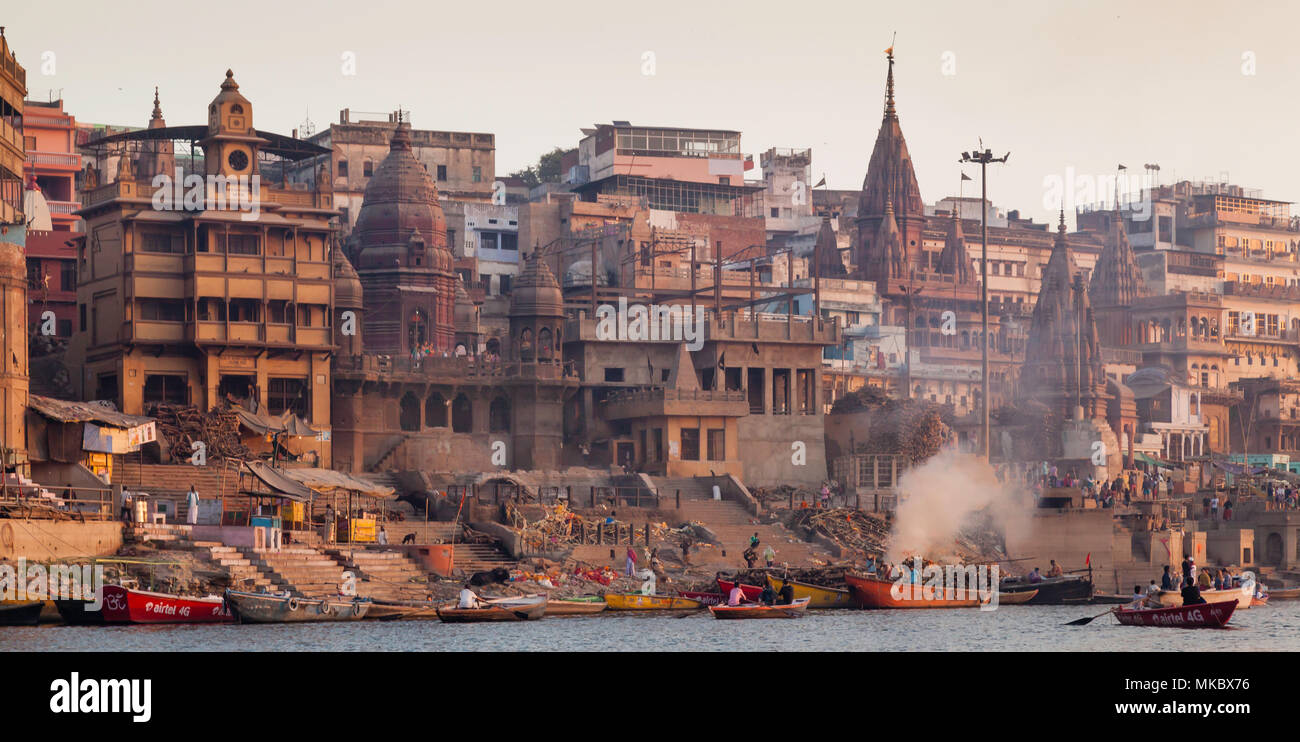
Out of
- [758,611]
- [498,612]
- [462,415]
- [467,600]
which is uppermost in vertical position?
[462,415]

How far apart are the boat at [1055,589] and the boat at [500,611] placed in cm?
1680

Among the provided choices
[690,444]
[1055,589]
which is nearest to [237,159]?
[690,444]

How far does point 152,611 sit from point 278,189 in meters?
29.1

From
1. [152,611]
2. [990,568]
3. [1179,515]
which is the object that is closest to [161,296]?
[152,611]

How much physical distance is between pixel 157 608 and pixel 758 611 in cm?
1522

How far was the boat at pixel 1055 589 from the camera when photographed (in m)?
59.7

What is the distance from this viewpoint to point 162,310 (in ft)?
219

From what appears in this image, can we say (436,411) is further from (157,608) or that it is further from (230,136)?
(157,608)

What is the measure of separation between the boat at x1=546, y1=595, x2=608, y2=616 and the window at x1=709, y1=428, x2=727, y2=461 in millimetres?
22558

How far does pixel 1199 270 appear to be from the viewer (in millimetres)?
116500

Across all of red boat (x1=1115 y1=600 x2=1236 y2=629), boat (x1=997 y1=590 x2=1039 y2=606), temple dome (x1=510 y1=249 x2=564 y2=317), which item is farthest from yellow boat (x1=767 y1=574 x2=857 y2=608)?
temple dome (x1=510 y1=249 x2=564 y2=317)

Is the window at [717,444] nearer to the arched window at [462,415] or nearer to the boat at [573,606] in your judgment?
the arched window at [462,415]

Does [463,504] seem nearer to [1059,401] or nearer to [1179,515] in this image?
[1179,515]

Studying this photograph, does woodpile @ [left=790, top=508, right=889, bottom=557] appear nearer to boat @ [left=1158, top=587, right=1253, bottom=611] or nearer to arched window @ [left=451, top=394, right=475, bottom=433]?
arched window @ [left=451, top=394, right=475, bottom=433]
